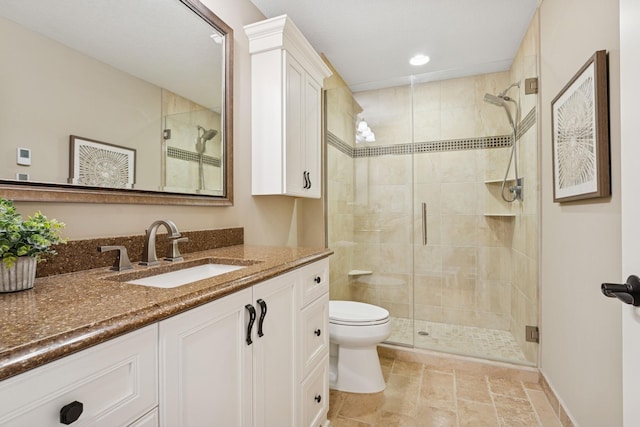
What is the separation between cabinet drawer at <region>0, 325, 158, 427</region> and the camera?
47cm

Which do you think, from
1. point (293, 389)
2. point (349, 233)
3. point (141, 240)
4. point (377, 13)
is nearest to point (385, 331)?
point (293, 389)

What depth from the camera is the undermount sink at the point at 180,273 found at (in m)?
1.09

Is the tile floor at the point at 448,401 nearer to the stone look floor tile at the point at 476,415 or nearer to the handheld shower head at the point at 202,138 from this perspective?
the stone look floor tile at the point at 476,415

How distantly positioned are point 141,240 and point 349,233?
201 cm

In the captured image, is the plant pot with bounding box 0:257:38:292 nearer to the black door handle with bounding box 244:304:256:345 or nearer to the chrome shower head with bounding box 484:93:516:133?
the black door handle with bounding box 244:304:256:345

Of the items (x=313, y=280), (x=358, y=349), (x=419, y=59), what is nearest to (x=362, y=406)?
(x=358, y=349)

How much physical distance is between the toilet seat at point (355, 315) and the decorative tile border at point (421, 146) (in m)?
1.39

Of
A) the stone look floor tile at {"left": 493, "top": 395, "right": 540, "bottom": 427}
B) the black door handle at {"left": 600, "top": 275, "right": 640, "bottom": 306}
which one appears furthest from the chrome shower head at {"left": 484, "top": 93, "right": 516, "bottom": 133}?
the black door handle at {"left": 600, "top": 275, "right": 640, "bottom": 306}

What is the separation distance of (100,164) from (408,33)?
225 cm

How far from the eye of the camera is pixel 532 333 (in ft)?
7.26

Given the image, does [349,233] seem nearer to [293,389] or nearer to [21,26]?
[293,389]

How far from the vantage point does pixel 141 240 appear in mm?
1268

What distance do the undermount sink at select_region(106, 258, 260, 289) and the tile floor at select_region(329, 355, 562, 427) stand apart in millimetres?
1070

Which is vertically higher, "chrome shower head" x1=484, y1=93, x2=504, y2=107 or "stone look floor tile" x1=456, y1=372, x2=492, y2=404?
"chrome shower head" x1=484, y1=93, x2=504, y2=107
